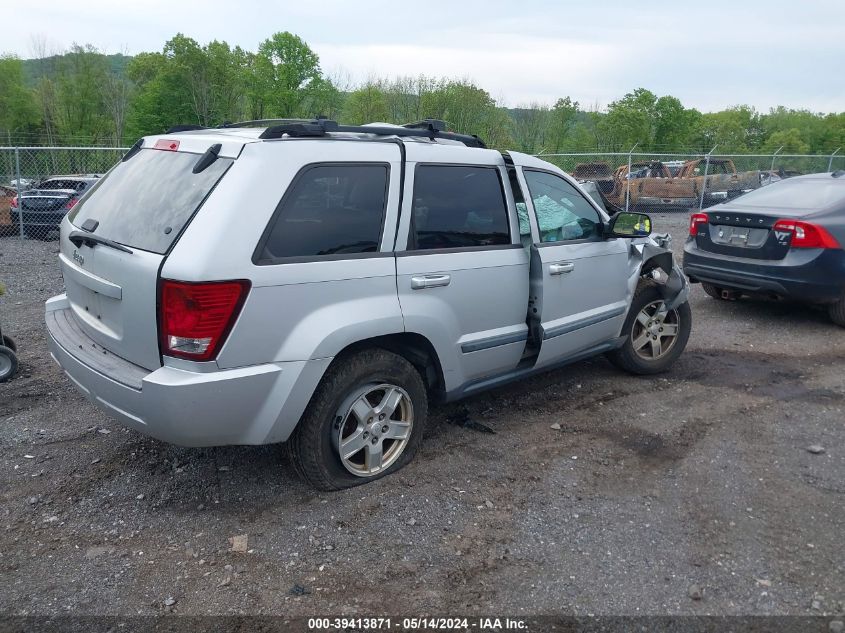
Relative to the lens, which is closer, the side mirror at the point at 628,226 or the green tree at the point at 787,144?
the side mirror at the point at 628,226

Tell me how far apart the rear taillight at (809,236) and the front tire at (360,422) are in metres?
4.89

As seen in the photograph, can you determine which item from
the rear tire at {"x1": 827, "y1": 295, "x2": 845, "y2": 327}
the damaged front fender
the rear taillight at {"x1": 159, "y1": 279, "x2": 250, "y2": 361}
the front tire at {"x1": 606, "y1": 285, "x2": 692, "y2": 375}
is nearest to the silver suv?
the rear taillight at {"x1": 159, "y1": 279, "x2": 250, "y2": 361}

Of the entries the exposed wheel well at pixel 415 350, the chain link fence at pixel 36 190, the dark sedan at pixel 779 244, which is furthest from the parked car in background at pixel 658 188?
the exposed wheel well at pixel 415 350

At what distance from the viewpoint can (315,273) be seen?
326 centimetres

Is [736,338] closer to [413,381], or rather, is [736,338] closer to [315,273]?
[413,381]

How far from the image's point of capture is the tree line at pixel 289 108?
50875mm

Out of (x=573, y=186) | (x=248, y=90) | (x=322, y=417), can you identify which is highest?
(x=248, y=90)

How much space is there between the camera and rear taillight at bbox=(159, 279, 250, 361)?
2.95m

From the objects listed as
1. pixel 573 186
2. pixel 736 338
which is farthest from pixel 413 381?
pixel 736 338

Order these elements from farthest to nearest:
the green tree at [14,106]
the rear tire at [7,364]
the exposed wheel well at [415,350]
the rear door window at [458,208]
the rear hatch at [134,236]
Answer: the green tree at [14,106] → the rear tire at [7,364] → the rear door window at [458,208] → the exposed wheel well at [415,350] → the rear hatch at [134,236]

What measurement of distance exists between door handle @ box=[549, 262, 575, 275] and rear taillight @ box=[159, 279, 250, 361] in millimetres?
2147

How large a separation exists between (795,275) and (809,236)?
404mm

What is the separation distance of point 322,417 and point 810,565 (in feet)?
7.87

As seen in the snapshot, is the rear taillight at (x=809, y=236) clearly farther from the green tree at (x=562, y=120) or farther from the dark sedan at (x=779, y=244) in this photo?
the green tree at (x=562, y=120)
